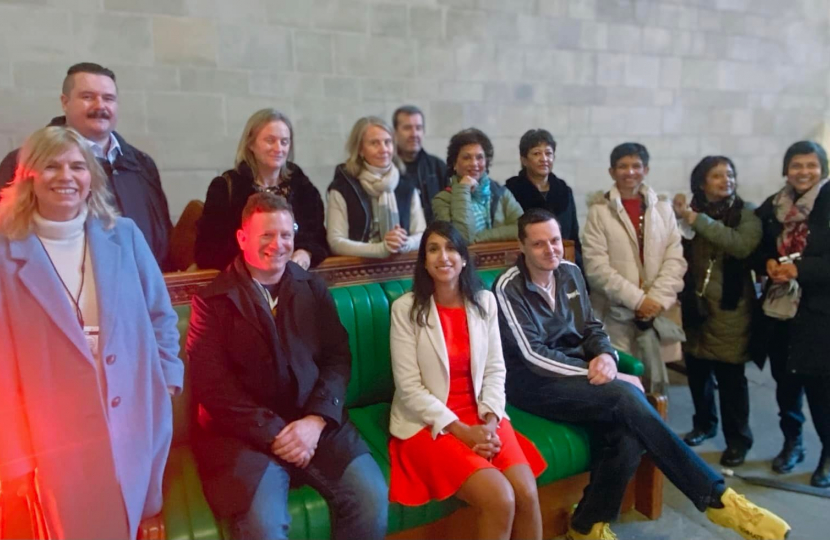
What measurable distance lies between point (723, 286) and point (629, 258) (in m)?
0.47

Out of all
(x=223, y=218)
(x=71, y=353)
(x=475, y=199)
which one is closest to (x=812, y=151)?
(x=475, y=199)

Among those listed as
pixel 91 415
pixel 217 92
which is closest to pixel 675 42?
pixel 217 92

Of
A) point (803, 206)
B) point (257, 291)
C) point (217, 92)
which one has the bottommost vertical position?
point (257, 291)

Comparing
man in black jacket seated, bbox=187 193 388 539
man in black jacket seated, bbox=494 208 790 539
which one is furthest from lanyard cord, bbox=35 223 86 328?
man in black jacket seated, bbox=494 208 790 539

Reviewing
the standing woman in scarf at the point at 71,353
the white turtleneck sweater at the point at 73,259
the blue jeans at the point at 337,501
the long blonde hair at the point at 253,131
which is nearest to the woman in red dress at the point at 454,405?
the blue jeans at the point at 337,501

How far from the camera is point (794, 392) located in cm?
297

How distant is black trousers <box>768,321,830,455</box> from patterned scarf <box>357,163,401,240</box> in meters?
1.83

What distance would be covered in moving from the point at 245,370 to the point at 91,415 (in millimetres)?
486

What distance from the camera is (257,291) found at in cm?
205

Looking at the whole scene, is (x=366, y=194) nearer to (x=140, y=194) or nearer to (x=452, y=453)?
(x=140, y=194)

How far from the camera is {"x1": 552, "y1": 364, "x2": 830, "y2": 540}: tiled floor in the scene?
2510mm

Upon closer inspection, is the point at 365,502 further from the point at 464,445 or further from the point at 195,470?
the point at 195,470

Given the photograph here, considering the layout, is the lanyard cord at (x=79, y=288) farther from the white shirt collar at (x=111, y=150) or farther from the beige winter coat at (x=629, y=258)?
the beige winter coat at (x=629, y=258)

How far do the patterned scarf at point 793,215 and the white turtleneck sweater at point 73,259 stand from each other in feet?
8.97
